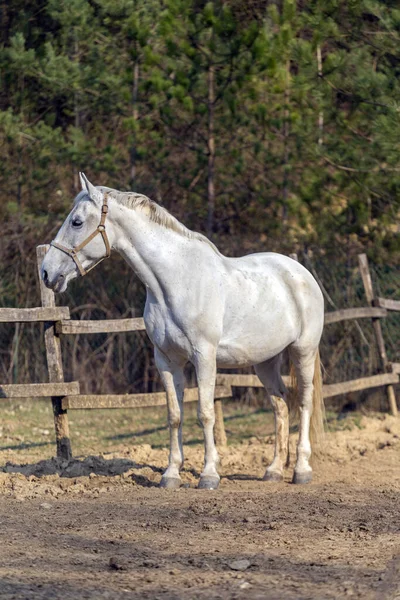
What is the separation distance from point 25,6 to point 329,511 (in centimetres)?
1077

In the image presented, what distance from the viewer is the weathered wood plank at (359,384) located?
9211mm

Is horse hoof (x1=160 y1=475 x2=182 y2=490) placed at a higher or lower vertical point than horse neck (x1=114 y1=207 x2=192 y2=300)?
lower

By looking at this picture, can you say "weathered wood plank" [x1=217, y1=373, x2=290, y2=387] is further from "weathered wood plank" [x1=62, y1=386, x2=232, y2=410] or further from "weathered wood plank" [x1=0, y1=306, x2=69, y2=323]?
"weathered wood plank" [x1=0, y1=306, x2=69, y2=323]

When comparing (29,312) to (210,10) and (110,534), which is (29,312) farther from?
(210,10)

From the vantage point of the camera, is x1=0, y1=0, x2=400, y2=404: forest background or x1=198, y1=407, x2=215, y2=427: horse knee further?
x1=0, y1=0, x2=400, y2=404: forest background

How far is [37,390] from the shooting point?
7074 millimetres

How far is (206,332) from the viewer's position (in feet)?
20.0

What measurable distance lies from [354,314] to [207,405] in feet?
13.3

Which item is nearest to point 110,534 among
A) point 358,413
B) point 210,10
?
point 358,413

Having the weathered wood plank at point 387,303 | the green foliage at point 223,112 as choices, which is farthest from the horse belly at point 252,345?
the green foliage at point 223,112

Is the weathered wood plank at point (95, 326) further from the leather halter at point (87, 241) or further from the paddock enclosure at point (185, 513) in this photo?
the leather halter at point (87, 241)

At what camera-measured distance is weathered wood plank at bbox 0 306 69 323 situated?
7.10 m

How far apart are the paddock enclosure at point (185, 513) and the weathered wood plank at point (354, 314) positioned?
0.05 meters

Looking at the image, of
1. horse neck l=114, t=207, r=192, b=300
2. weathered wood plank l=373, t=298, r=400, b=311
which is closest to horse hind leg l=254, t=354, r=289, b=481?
horse neck l=114, t=207, r=192, b=300
